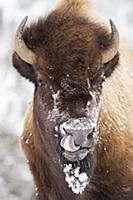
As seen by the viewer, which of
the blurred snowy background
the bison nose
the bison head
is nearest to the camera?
the bison nose

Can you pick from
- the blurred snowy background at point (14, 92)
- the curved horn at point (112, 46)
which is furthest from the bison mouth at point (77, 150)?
the blurred snowy background at point (14, 92)

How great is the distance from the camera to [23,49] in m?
6.03

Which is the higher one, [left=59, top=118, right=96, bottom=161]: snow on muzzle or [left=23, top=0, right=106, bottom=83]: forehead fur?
[left=23, top=0, right=106, bottom=83]: forehead fur

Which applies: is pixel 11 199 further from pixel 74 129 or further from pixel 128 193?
pixel 74 129

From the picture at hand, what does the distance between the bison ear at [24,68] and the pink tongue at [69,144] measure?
0.79m

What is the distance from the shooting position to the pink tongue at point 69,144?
5.54 metres

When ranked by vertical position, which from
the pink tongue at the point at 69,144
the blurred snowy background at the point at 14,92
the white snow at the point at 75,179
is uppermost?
the pink tongue at the point at 69,144

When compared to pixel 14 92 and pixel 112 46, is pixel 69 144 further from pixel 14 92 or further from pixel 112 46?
pixel 14 92

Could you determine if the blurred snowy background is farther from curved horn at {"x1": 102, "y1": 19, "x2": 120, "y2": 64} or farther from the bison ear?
curved horn at {"x1": 102, "y1": 19, "x2": 120, "y2": 64}

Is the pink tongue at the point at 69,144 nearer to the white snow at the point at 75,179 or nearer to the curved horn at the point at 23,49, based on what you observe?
the white snow at the point at 75,179

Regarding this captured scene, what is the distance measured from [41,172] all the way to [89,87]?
1.40 meters

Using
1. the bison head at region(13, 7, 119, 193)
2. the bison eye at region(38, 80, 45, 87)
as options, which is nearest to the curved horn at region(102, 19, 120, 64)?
the bison head at region(13, 7, 119, 193)

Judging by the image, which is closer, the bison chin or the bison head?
the bison chin

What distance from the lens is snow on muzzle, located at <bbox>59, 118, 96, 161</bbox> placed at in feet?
18.0
